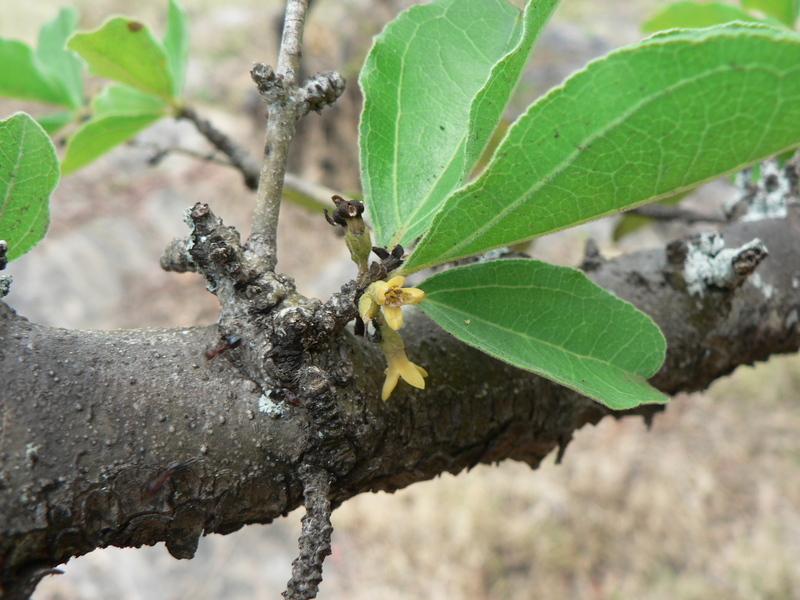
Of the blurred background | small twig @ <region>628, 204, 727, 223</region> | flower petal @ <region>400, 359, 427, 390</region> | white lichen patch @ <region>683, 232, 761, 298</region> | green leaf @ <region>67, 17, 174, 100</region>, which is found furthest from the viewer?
the blurred background

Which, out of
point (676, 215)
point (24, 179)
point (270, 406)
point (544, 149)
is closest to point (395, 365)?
point (270, 406)

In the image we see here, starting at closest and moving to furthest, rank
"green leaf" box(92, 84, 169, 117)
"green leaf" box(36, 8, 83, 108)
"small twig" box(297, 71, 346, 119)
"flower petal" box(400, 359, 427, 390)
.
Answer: "flower petal" box(400, 359, 427, 390) → "small twig" box(297, 71, 346, 119) → "green leaf" box(92, 84, 169, 117) → "green leaf" box(36, 8, 83, 108)

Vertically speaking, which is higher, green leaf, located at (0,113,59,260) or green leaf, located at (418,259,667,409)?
green leaf, located at (0,113,59,260)

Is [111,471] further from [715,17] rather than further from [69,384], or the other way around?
[715,17]

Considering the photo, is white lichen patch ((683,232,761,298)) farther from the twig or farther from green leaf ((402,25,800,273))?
the twig

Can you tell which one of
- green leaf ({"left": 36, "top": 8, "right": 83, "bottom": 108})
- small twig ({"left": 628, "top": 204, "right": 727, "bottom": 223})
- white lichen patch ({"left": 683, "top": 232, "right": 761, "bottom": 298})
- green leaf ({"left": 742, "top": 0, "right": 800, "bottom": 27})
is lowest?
white lichen patch ({"left": 683, "top": 232, "right": 761, "bottom": 298})

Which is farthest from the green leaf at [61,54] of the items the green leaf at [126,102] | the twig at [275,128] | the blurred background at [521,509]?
the blurred background at [521,509]

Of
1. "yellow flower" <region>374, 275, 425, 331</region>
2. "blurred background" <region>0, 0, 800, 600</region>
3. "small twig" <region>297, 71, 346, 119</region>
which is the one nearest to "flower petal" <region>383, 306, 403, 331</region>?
"yellow flower" <region>374, 275, 425, 331</region>
